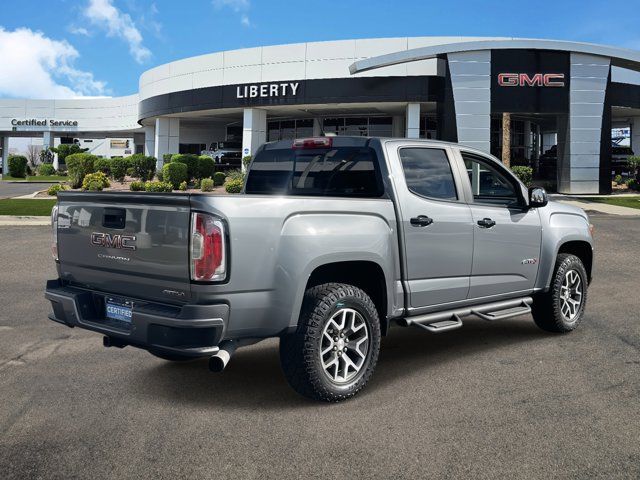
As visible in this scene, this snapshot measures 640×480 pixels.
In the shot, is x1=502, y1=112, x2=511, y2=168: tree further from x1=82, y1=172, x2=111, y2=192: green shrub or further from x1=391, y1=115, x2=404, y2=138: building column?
x1=82, y1=172, x2=111, y2=192: green shrub

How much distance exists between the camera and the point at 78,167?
33.1 metres

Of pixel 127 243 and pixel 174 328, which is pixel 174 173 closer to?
pixel 127 243

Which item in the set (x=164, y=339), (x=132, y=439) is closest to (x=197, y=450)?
(x=132, y=439)

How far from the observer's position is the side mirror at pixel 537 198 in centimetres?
585

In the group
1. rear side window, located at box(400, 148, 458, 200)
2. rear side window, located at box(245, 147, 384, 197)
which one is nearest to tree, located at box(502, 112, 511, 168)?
rear side window, located at box(400, 148, 458, 200)

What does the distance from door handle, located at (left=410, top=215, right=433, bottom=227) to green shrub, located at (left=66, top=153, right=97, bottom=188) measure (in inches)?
1240

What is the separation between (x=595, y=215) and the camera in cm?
2136

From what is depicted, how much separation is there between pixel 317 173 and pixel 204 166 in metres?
29.8

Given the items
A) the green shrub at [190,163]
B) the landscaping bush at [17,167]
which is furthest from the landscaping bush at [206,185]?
the landscaping bush at [17,167]

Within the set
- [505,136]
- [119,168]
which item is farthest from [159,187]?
[505,136]

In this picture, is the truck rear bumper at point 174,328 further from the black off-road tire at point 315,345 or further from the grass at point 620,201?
the grass at point 620,201

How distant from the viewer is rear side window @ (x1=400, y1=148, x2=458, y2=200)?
5109mm

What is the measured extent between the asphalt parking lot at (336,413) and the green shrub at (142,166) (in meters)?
32.8

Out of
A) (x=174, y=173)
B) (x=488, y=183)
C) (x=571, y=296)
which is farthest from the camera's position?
(x=174, y=173)
